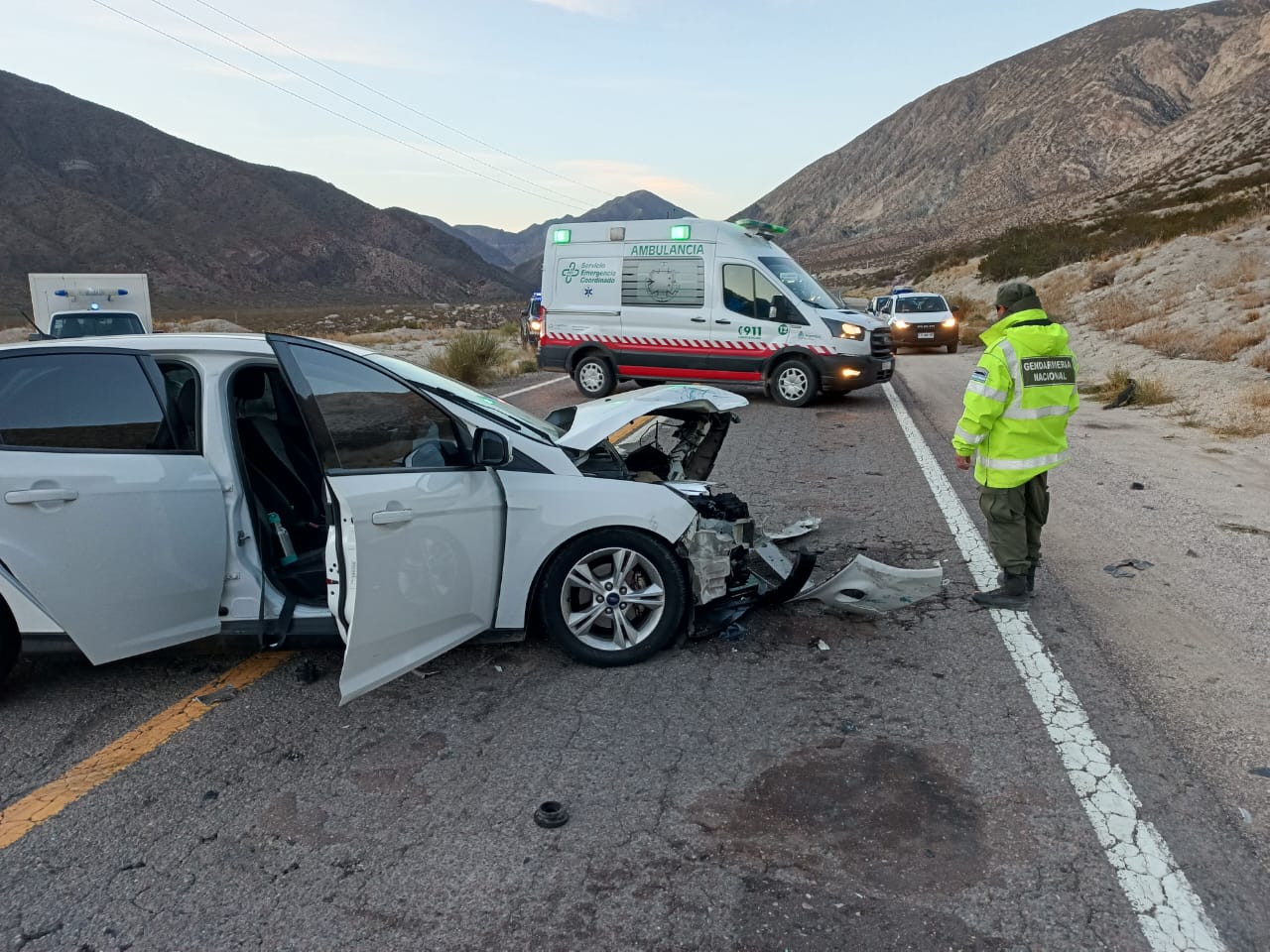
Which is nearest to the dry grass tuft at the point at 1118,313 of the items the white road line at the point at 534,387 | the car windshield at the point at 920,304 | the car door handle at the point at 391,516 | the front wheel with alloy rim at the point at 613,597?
the car windshield at the point at 920,304

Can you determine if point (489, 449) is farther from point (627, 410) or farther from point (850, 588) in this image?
point (850, 588)

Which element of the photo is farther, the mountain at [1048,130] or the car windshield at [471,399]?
the mountain at [1048,130]

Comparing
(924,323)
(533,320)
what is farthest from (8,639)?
(924,323)

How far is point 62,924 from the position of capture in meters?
2.59

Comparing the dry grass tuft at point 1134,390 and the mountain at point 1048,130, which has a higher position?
the mountain at point 1048,130

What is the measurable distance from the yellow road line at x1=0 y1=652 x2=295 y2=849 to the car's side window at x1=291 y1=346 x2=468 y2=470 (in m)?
1.23

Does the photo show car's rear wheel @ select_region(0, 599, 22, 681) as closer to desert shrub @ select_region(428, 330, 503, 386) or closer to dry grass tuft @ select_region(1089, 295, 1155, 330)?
desert shrub @ select_region(428, 330, 503, 386)

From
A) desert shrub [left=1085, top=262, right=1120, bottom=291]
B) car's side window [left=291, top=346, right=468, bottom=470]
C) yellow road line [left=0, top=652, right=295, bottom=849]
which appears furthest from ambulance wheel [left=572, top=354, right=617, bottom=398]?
desert shrub [left=1085, top=262, right=1120, bottom=291]

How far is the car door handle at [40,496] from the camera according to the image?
3557 mm

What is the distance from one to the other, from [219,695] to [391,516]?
4.18ft

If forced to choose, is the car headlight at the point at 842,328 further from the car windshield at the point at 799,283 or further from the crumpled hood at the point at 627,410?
the crumpled hood at the point at 627,410

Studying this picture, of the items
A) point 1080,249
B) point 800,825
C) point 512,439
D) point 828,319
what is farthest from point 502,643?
point 1080,249

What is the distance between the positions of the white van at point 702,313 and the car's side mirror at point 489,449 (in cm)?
937

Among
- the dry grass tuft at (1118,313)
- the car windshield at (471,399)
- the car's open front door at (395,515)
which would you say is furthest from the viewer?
the dry grass tuft at (1118,313)
